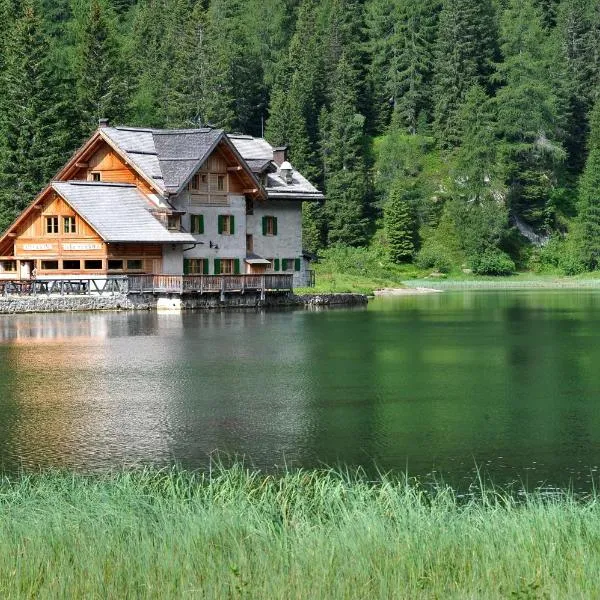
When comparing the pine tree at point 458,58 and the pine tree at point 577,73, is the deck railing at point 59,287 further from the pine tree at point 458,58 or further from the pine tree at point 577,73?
the pine tree at point 577,73

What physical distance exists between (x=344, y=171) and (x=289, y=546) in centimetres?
10023

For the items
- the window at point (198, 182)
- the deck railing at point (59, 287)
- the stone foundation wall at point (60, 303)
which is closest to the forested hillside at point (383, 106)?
the window at point (198, 182)

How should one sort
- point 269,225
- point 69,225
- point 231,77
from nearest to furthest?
point 69,225
point 269,225
point 231,77

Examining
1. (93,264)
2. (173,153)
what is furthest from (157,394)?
(173,153)

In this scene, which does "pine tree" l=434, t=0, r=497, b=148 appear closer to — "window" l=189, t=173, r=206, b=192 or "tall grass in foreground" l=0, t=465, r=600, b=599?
"window" l=189, t=173, r=206, b=192

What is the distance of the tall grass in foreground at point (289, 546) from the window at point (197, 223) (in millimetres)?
53543

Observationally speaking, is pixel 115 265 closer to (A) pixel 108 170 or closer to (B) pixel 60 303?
(B) pixel 60 303

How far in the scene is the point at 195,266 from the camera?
2675 inches

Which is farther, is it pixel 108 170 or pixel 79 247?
pixel 108 170

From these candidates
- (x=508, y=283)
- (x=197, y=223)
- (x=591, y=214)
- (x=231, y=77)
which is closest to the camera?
(x=197, y=223)

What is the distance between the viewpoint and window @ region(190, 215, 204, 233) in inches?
2655

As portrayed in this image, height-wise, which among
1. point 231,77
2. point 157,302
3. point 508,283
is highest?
point 231,77

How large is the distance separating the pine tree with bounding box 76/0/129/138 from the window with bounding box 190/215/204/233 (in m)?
22.5

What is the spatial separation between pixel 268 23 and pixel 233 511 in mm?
142945
